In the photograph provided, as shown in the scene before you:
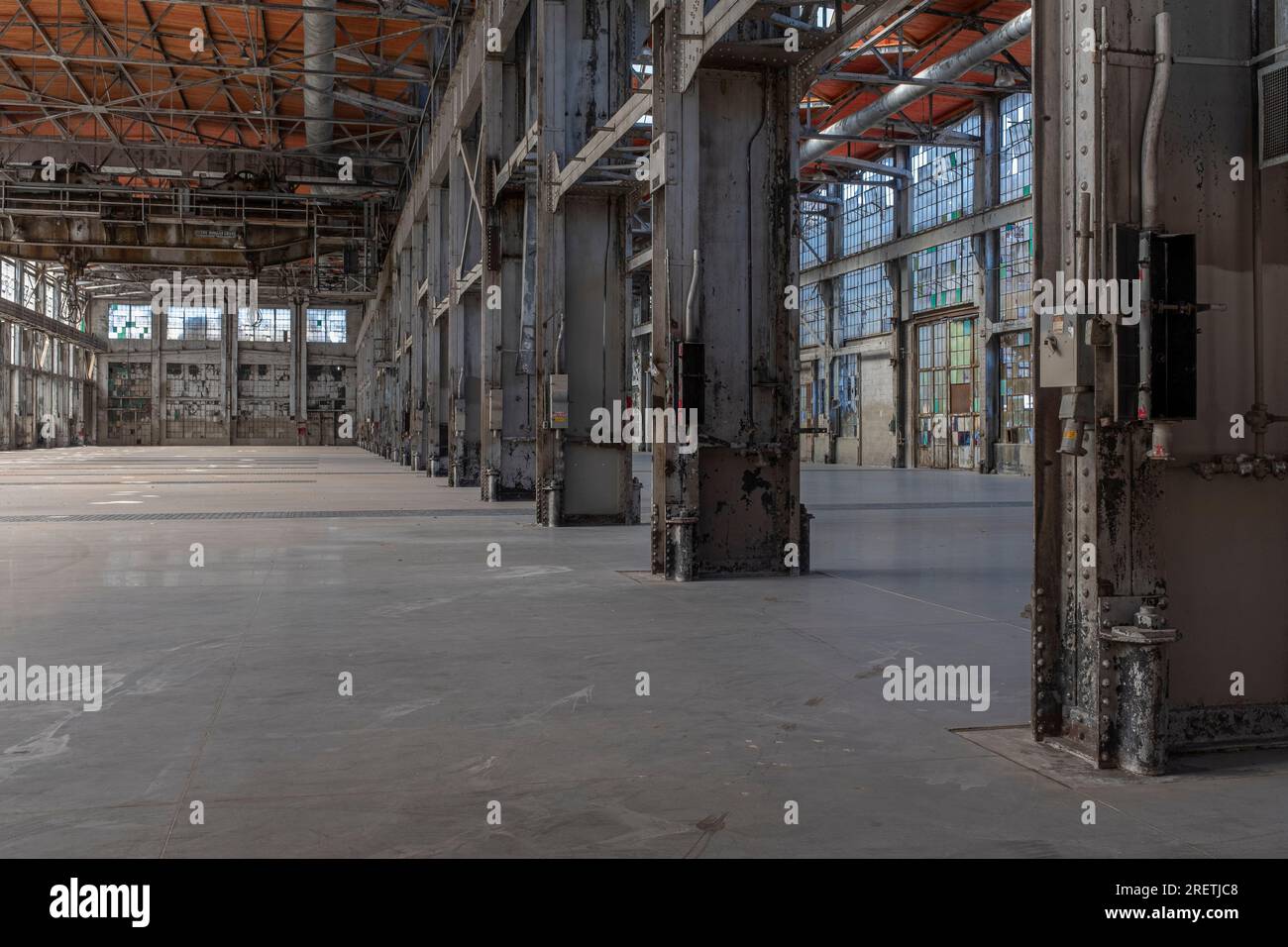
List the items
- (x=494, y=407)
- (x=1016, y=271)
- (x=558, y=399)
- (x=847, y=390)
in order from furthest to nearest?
(x=847, y=390) → (x=1016, y=271) → (x=494, y=407) → (x=558, y=399)

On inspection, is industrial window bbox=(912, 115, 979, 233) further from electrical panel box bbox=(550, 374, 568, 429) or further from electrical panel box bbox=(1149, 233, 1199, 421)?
electrical panel box bbox=(1149, 233, 1199, 421)

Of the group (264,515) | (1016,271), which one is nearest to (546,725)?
(264,515)

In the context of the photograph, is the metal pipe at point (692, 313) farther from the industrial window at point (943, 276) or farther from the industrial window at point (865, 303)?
the industrial window at point (865, 303)

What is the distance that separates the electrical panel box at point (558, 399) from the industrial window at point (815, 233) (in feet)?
99.4

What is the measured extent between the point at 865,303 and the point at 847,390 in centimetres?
323

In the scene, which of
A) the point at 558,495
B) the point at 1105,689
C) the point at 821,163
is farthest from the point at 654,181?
the point at 821,163

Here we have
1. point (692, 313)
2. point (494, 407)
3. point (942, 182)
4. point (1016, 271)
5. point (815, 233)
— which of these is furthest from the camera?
point (815, 233)

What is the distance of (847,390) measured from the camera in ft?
136

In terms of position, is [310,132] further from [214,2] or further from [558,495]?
[558,495]

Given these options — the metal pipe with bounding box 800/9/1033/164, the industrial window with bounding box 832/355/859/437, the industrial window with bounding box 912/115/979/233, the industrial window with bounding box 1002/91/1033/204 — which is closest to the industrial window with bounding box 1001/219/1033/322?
the industrial window with bounding box 1002/91/1033/204

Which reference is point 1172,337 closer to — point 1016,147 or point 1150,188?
point 1150,188

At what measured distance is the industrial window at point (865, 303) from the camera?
38938 millimetres

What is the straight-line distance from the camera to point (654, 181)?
32.8ft

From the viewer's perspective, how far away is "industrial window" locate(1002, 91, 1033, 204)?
31.0m
